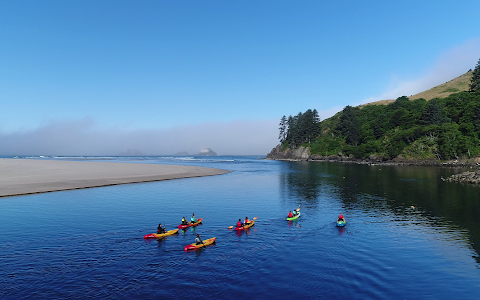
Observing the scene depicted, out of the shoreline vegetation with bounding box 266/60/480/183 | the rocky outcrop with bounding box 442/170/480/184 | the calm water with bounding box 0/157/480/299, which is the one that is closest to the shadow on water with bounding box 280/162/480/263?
→ the calm water with bounding box 0/157/480/299

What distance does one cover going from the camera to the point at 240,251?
82.4 ft

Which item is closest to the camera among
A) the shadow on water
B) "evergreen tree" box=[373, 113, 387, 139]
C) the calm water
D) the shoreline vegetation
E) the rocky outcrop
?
the calm water

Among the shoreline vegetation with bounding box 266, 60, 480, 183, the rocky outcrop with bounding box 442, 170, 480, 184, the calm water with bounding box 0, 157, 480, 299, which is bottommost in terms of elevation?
the calm water with bounding box 0, 157, 480, 299

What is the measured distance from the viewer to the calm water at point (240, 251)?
1798 centimetres

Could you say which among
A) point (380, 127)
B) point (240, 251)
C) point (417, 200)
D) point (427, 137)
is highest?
point (380, 127)

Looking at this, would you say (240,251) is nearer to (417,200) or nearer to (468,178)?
(417,200)

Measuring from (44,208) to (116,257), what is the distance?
2479cm

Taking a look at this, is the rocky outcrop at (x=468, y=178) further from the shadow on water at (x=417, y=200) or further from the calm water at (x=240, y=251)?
the calm water at (x=240, y=251)

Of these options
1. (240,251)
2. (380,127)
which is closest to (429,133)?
(380,127)

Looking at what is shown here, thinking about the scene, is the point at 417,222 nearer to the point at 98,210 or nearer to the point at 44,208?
the point at 98,210

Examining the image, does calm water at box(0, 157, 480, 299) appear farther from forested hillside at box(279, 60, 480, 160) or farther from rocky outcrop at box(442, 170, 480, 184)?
forested hillside at box(279, 60, 480, 160)

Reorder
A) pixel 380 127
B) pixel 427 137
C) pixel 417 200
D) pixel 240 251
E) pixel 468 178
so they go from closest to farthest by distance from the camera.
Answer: pixel 240 251, pixel 417 200, pixel 468 178, pixel 427 137, pixel 380 127

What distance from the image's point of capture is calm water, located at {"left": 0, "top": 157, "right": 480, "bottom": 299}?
17984 millimetres

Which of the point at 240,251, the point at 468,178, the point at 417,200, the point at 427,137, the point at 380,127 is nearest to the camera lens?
the point at 240,251
